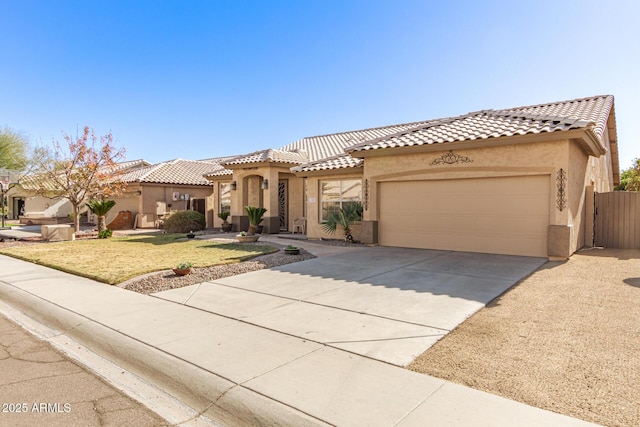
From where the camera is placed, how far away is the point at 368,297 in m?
6.79

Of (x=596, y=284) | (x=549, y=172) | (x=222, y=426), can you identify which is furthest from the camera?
(x=549, y=172)

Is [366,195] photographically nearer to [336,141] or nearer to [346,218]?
[346,218]

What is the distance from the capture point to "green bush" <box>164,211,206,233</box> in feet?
69.5

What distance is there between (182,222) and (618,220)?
2001 cm

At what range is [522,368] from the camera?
3895 mm

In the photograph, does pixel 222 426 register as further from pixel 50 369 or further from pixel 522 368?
pixel 522 368

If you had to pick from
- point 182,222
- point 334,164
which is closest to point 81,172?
point 182,222

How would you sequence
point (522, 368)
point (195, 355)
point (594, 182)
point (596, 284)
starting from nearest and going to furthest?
point (522, 368)
point (195, 355)
point (596, 284)
point (594, 182)

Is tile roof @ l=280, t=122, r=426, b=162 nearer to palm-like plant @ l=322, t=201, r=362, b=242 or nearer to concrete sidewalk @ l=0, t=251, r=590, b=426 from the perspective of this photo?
palm-like plant @ l=322, t=201, r=362, b=242

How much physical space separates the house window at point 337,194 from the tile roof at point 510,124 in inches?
88.9

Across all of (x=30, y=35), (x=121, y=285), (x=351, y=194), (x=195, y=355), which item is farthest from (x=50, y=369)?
(x=30, y=35)

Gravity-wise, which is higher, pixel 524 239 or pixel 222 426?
pixel 524 239

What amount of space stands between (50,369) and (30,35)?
1869 cm

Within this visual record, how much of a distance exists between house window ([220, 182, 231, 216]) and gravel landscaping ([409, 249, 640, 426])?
19.0m
